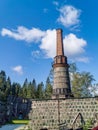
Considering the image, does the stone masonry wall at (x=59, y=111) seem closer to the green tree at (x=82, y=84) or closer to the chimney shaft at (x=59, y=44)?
the chimney shaft at (x=59, y=44)

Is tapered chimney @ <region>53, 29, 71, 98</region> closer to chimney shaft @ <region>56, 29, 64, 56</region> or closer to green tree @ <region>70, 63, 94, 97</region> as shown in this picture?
chimney shaft @ <region>56, 29, 64, 56</region>

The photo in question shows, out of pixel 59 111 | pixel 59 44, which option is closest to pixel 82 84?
pixel 59 44

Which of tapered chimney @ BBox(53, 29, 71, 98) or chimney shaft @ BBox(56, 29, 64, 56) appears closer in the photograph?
tapered chimney @ BBox(53, 29, 71, 98)

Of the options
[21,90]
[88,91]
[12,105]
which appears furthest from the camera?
[21,90]

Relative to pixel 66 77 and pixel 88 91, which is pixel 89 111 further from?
pixel 88 91

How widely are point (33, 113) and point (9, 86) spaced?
208 feet

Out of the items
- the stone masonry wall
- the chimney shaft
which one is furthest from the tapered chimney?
the stone masonry wall

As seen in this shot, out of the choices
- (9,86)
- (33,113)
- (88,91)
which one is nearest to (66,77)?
(33,113)

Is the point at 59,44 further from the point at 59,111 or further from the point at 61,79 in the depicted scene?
the point at 59,111

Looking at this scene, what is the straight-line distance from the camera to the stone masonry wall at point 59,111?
20.9m

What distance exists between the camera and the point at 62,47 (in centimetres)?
3303

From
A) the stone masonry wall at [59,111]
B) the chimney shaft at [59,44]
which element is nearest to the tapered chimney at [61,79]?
the chimney shaft at [59,44]

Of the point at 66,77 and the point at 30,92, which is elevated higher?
the point at 30,92

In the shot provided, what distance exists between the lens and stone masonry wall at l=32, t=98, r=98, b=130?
20875 millimetres
